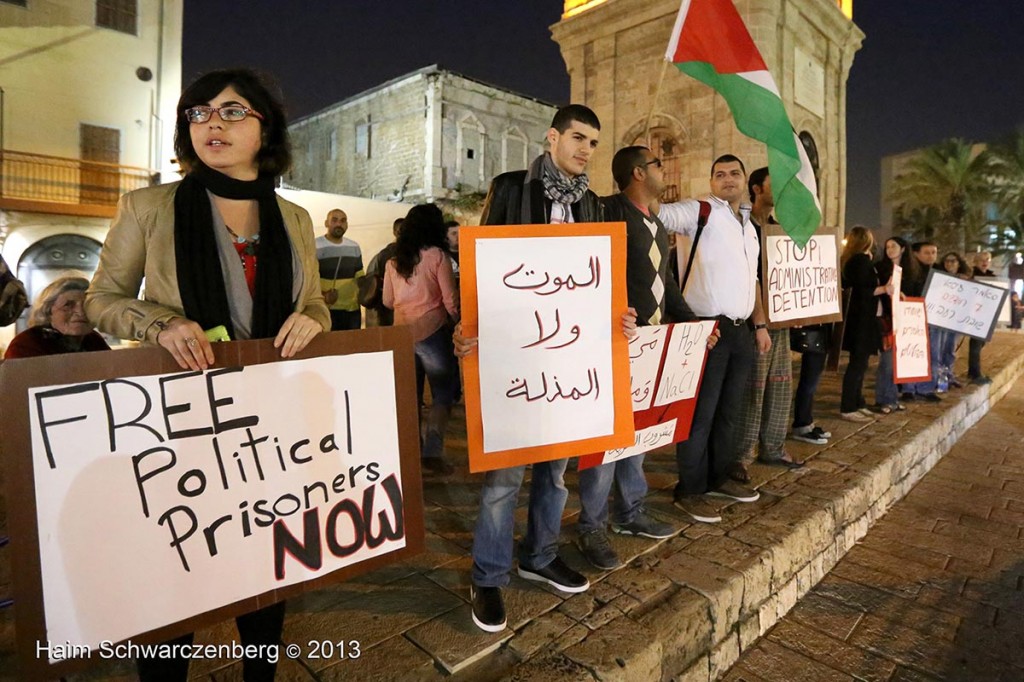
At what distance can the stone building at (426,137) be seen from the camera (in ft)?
87.4

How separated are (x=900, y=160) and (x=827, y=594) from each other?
5911 cm

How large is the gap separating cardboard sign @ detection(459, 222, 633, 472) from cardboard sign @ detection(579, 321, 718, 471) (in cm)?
27

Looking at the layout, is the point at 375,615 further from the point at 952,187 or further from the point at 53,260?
the point at 952,187

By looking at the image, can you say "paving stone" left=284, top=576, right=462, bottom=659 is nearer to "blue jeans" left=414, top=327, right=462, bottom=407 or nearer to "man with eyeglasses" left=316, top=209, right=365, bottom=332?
"blue jeans" left=414, top=327, right=462, bottom=407

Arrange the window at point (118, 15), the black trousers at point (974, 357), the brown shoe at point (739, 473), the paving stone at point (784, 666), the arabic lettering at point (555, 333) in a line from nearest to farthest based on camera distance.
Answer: the arabic lettering at point (555, 333), the paving stone at point (784, 666), the brown shoe at point (739, 473), the black trousers at point (974, 357), the window at point (118, 15)

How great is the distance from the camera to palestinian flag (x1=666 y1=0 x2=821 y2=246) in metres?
3.30

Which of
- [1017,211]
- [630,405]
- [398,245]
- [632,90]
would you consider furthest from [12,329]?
[1017,211]

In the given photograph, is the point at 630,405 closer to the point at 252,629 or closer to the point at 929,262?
the point at 252,629

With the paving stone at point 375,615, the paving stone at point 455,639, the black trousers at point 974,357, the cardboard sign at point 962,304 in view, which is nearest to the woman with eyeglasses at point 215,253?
the paving stone at point 375,615

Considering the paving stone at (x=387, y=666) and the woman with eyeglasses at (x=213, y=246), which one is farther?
the paving stone at (x=387, y=666)

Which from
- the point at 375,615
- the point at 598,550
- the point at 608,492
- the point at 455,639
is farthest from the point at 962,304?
the point at 375,615

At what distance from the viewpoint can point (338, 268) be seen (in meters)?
5.31

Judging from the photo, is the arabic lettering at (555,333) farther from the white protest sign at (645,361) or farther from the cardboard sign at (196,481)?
the cardboard sign at (196,481)

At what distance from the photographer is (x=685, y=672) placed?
2223 millimetres
